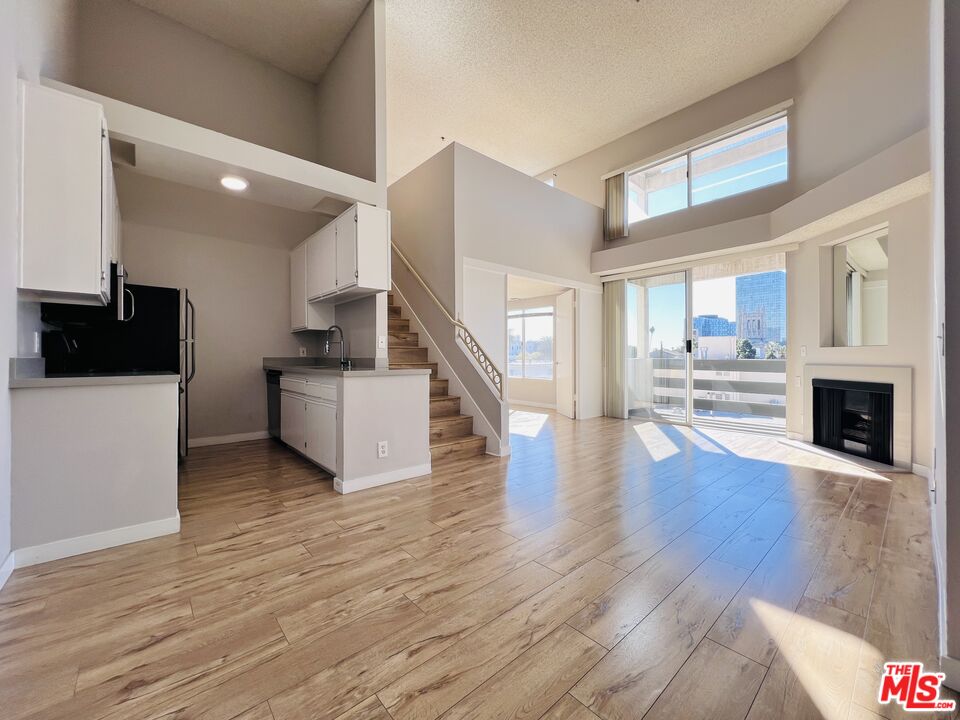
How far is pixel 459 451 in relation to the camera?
162 inches

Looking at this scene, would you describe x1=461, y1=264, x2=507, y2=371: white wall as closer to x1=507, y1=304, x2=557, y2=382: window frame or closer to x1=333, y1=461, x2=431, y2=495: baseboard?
x1=333, y1=461, x2=431, y2=495: baseboard

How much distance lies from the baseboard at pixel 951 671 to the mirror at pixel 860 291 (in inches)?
152

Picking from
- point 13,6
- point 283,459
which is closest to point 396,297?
point 283,459

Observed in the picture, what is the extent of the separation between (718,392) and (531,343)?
3624 mm

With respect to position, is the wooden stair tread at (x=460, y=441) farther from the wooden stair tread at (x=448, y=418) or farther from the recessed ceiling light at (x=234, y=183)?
the recessed ceiling light at (x=234, y=183)

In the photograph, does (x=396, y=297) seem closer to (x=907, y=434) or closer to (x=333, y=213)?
(x=333, y=213)

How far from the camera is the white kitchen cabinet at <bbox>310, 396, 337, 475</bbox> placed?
317cm

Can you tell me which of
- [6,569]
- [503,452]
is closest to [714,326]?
[503,452]

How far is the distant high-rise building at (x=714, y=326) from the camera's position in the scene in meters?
6.78

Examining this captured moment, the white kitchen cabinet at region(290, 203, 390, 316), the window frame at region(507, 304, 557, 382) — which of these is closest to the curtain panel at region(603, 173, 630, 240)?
the window frame at region(507, 304, 557, 382)

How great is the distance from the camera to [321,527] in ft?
7.91

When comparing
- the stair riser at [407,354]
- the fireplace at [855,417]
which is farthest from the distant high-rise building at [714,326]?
the stair riser at [407,354]

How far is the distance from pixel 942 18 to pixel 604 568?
2.37 m

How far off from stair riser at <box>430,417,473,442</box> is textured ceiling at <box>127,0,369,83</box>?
4104 mm
